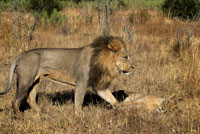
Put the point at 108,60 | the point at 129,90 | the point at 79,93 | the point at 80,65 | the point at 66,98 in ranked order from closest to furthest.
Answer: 1. the point at 79,93
2. the point at 80,65
3. the point at 108,60
4. the point at 66,98
5. the point at 129,90

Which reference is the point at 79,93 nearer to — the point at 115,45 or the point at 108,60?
the point at 108,60

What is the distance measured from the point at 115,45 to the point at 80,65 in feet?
1.98

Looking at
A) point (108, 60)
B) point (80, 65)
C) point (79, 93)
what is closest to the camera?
point (79, 93)

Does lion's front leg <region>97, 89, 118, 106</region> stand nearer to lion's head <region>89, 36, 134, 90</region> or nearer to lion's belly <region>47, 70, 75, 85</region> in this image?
lion's head <region>89, 36, 134, 90</region>

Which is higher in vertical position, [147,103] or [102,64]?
[102,64]

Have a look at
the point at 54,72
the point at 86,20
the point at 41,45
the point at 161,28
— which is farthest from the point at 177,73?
the point at 86,20

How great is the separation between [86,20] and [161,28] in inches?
138

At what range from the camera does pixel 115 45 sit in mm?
4262

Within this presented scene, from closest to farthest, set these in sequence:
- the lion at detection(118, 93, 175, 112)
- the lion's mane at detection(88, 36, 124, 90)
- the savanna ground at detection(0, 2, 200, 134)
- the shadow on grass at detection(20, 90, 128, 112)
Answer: the savanna ground at detection(0, 2, 200, 134) < the lion at detection(118, 93, 175, 112) < the lion's mane at detection(88, 36, 124, 90) < the shadow on grass at detection(20, 90, 128, 112)

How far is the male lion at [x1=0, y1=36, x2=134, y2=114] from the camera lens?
13.4 ft

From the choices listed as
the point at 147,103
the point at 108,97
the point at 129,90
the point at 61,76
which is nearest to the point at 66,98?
the point at 61,76

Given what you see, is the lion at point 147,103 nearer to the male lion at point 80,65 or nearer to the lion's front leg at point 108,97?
the lion's front leg at point 108,97

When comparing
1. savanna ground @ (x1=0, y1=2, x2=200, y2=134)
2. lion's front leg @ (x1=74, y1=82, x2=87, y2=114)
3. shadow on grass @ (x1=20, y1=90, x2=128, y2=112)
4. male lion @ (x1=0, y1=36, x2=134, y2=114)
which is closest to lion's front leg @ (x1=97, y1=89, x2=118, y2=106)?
male lion @ (x1=0, y1=36, x2=134, y2=114)

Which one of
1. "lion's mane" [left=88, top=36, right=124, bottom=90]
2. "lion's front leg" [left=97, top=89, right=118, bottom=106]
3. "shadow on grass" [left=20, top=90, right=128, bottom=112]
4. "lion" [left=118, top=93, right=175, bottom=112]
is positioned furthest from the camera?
"shadow on grass" [left=20, top=90, right=128, bottom=112]
